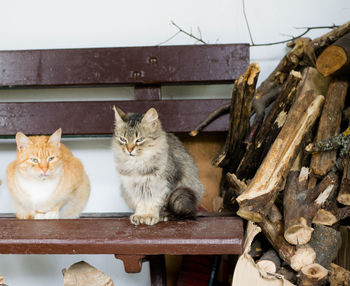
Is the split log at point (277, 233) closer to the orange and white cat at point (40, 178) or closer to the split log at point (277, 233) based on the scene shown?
the split log at point (277, 233)

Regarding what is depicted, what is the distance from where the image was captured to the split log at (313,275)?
121 centimetres

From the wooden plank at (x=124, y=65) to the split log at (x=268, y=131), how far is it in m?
0.40

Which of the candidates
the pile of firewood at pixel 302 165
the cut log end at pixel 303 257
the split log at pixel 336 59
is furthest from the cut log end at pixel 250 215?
the split log at pixel 336 59

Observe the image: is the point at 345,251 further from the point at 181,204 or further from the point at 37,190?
the point at 37,190

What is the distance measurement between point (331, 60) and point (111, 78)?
3.16 feet

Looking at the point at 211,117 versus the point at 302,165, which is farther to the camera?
the point at 211,117

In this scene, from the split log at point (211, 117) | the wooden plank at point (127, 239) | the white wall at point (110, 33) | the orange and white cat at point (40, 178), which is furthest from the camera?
the white wall at point (110, 33)

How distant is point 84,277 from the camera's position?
50.8 inches

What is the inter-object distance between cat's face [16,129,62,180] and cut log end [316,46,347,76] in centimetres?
108

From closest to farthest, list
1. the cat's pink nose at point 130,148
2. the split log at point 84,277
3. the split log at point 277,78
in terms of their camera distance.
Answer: the split log at point 84,277 < the cat's pink nose at point 130,148 < the split log at point 277,78

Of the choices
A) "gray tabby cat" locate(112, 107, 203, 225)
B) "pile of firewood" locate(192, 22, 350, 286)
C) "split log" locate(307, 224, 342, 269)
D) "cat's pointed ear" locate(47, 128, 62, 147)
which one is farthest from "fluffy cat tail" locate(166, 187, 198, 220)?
"cat's pointed ear" locate(47, 128, 62, 147)

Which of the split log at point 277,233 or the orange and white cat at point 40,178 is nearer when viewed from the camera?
the split log at point 277,233

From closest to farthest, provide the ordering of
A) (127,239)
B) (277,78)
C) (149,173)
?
1. (127,239)
2. (149,173)
3. (277,78)

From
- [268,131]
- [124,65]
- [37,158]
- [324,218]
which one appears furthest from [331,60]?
[37,158]
